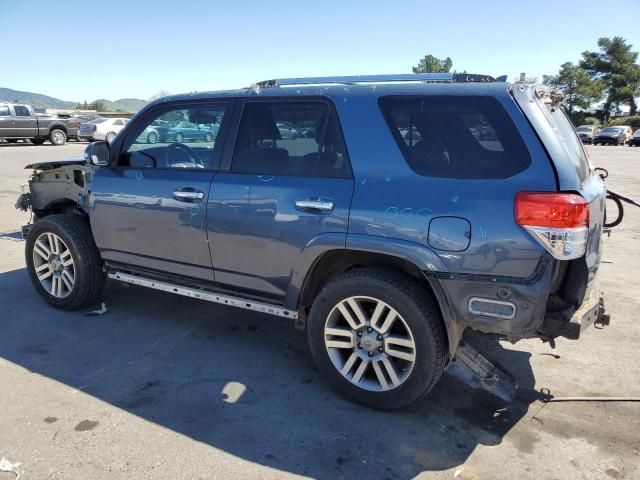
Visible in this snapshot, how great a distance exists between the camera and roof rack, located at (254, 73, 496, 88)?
3043 millimetres

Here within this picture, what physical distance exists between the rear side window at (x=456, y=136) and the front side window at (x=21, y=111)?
79.3ft

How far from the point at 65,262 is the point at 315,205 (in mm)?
2628

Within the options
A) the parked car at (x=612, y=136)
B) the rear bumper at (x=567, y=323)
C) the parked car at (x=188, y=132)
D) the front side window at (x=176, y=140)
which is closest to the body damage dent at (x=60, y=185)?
the front side window at (x=176, y=140)

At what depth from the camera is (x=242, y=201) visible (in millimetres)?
3439

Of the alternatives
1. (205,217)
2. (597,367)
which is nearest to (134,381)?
(205,217)

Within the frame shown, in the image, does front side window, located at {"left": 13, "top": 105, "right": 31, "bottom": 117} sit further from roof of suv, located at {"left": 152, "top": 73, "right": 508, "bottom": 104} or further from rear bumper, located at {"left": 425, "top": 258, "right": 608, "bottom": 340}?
rear bumper, located at {"left": 425, "top": 258, "right": 608, "bottom": 340}

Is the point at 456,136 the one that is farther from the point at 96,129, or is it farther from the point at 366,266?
the point at 96,129

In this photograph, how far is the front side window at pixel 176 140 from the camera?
375 cm

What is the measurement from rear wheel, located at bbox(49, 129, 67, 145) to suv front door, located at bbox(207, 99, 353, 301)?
23952 mm

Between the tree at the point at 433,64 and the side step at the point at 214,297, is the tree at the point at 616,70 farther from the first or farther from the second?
the side step at the point at 214,297

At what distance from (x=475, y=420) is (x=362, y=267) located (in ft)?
3.67

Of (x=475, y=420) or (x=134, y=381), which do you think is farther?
(x=134, y=381)

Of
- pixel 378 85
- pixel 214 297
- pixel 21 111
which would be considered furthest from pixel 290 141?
pixel 21 111

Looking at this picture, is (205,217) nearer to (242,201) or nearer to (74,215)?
(242,201)
